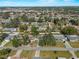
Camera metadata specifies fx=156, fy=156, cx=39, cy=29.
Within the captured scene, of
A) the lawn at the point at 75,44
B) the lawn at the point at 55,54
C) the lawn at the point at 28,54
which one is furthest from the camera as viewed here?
the lawn at the point at 75,44

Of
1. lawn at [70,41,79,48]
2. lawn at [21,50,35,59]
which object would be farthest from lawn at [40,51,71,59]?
lawn at [70,41,79,48]

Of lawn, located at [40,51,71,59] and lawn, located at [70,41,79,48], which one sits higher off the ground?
lawn, located at [40,51,71,59]

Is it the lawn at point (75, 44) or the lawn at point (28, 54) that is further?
the lawn at point (75, 44)

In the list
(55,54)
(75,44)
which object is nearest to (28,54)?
Answer: (55,54)

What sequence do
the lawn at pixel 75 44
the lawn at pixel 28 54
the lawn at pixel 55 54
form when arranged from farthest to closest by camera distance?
1. the lawn at pixel 75 44
2. the lawn at pixel 55 54
3. the lawn at pixel 28 54

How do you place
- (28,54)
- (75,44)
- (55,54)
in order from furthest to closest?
1. (75,44)
2. (55,54)
3. (28,54)

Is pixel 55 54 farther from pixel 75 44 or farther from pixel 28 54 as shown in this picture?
pixel 75 44

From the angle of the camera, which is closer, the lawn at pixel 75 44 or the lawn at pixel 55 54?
the lawn at pixel 55 54

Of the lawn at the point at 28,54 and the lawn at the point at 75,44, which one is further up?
the lawn at the point at 28,54

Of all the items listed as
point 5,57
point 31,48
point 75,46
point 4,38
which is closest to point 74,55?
point 75,46

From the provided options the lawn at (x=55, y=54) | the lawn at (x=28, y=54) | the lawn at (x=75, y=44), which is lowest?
the lawn at (x=75, y=44)

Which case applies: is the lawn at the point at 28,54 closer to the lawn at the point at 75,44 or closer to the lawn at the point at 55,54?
the lawn at the point at 55,54

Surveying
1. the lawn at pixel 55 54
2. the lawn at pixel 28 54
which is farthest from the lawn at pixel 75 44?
the lawn at pixel 28 54

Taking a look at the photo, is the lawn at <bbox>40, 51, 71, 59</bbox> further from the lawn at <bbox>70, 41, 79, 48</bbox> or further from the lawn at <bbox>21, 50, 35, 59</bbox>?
the lawn at <bbox>70, 41, 79, 48</bbox>
